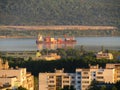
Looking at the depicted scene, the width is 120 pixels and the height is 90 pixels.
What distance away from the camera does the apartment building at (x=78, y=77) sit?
29.0 metres

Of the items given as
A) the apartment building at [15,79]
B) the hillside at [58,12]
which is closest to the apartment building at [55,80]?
the apartment building at [15,79]

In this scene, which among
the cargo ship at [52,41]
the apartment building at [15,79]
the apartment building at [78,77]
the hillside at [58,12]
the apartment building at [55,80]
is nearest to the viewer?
the apartment building at [15,79]

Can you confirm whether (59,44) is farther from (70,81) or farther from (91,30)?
(70,81)

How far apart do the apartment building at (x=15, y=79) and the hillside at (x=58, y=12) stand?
37.7m

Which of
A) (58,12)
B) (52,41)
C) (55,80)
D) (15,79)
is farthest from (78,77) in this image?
(58,12)

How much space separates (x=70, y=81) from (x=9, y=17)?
133 ft

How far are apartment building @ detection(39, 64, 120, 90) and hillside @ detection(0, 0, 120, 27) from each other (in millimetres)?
36544

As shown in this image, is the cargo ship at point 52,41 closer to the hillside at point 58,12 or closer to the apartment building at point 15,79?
the hillside at point 58,12

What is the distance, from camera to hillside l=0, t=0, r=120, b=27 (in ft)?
227

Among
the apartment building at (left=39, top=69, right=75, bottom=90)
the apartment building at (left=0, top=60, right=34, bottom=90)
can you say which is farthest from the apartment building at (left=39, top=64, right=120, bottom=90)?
the apartment building at (left=0, top=60, right=34, bottom=90)

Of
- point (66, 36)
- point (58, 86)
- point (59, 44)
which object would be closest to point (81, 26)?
point (66, 36)

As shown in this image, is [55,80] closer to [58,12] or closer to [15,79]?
[15,79]

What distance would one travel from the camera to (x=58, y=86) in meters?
29.6

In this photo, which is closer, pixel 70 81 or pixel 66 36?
pixel 70 81
